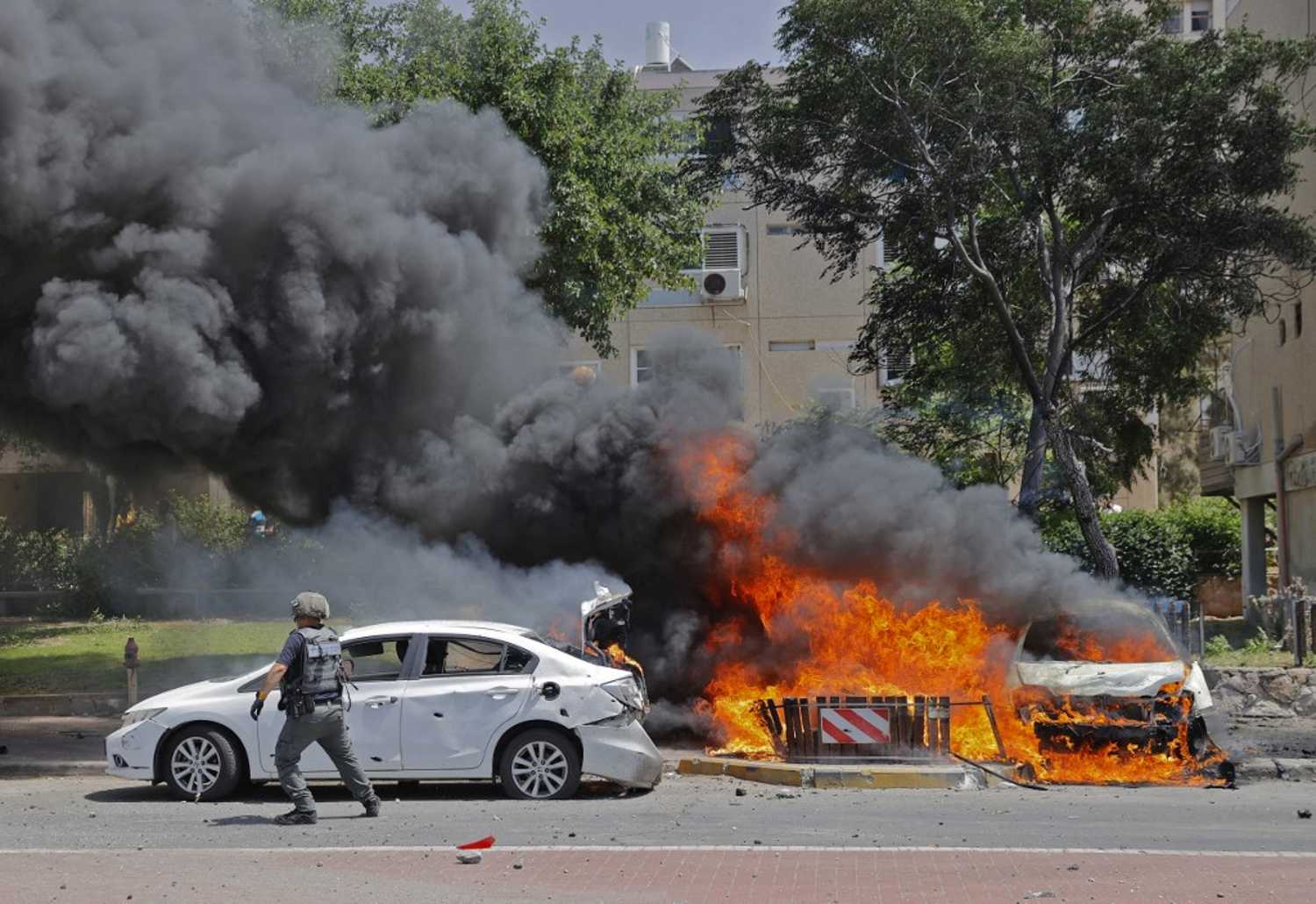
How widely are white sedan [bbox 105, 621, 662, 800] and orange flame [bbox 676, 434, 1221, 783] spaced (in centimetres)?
238

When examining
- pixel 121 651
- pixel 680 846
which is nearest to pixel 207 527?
pixel 121 651

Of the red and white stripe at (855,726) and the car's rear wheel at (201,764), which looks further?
the red and white stripe at (855,726)

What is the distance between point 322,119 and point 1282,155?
35.9ft

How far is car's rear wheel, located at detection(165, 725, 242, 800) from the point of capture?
402 inches

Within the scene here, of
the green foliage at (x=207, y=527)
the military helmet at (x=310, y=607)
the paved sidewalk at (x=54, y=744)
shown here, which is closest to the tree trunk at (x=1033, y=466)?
the military helmet at (x=310, y=607)

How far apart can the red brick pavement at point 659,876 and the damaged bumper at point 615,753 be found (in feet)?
6.34

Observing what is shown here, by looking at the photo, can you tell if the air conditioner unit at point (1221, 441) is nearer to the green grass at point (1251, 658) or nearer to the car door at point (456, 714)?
the green grass at point (1251, 658)

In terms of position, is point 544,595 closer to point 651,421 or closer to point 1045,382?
point 651,421

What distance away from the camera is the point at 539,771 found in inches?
404

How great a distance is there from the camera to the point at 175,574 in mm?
25250

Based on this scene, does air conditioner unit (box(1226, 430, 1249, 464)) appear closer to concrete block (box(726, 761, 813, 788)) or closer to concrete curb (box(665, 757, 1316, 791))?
concrete curb (box(665, 757, 1316, 791))

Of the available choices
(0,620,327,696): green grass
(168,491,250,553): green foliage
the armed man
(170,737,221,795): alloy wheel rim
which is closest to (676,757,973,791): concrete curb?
the armed man

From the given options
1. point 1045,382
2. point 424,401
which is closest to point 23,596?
point 424,401

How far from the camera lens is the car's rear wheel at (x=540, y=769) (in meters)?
10.2
